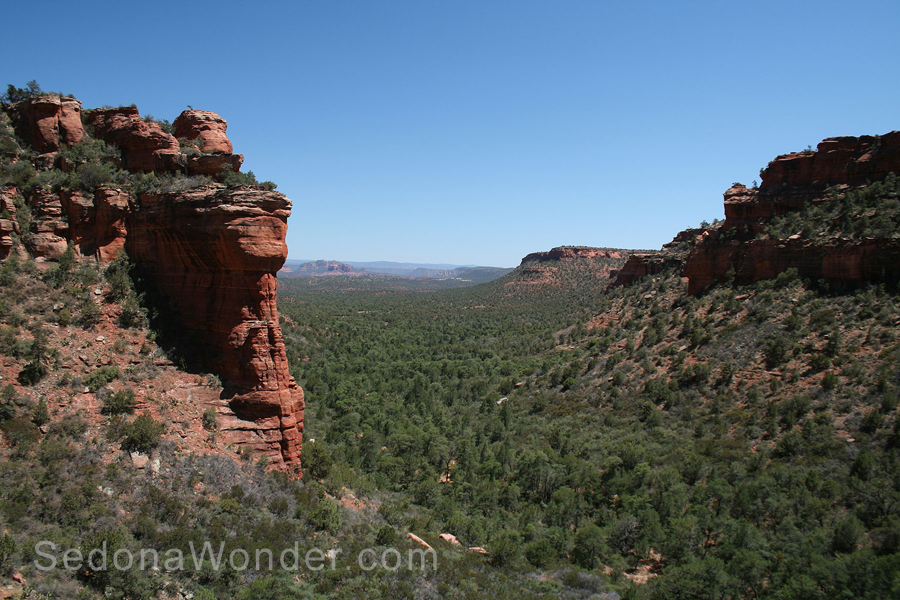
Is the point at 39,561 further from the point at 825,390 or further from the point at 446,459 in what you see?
the point at 825,390

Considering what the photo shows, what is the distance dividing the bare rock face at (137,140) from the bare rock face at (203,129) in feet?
5.28

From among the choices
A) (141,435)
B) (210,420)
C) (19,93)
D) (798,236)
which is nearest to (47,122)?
(19,93)

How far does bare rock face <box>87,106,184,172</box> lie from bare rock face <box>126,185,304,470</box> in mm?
2485

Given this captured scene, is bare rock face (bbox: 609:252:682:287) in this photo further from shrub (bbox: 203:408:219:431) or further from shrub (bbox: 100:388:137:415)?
shrub (bbox: 100:388:137:415)

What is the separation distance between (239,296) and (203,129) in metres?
10.4

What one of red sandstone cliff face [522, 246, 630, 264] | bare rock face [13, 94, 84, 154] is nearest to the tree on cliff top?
bare rock face [13, 94, 84, 154]

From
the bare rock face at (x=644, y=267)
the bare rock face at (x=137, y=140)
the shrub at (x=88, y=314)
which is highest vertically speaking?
the bare rock face at (x=137, y=140)

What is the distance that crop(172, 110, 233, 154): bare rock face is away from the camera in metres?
21.8

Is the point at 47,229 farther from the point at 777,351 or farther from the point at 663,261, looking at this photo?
the point at 663,261

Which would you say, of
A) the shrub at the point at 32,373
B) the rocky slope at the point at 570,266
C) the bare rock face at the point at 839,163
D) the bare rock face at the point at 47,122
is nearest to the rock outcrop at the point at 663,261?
the bare rock face at the point at 839,163

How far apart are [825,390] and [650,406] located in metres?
10.3

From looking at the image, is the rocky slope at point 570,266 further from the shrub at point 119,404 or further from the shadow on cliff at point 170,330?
the shrub at point 119,404

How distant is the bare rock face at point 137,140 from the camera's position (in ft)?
65.7

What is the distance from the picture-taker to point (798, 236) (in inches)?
1410
